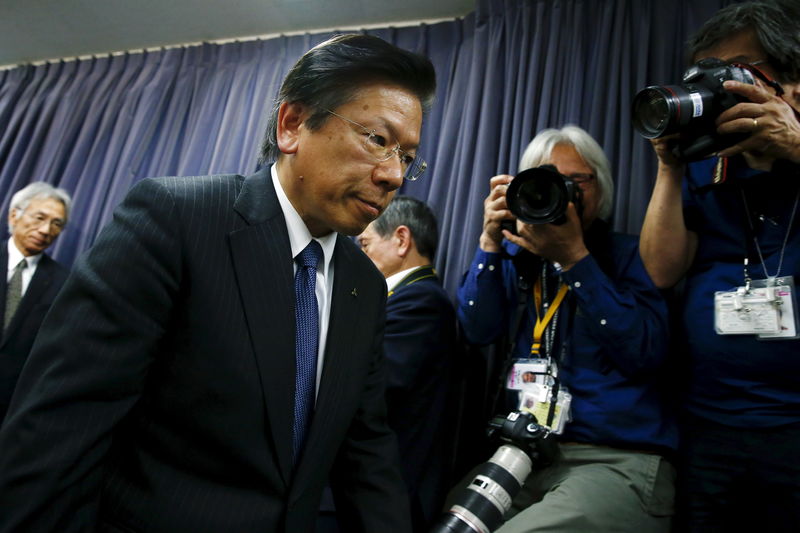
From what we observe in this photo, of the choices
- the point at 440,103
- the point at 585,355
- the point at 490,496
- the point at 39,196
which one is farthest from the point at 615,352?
the point at 39,196

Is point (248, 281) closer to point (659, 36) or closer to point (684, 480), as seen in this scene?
point (684, 480)

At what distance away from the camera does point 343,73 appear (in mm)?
892

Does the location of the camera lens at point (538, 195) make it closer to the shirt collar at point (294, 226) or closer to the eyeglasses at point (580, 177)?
the eyeglasses at point (580, 177)

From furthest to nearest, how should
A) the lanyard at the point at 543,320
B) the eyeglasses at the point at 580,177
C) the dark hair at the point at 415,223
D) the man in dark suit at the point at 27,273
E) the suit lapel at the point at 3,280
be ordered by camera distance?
the suit lapel at the point at 3,280 < the man in dark suit at the point at 27,273 < the dark hair at the point at 415,223 < the eyeglasses at the point at 580,177 < the lanyard at the point at 543,320

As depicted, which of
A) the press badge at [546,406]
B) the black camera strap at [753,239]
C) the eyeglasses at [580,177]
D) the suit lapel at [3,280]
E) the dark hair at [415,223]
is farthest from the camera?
the suit lapel at [3,280]

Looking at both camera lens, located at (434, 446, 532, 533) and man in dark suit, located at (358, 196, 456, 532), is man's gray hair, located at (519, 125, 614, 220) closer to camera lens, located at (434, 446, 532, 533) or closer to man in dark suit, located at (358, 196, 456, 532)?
man in dark suit, located at (358, 196, 456, 532)

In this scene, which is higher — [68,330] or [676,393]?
[676,393]

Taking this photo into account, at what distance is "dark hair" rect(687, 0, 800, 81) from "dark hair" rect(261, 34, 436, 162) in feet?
2.49

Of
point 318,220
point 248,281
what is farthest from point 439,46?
point 248,281

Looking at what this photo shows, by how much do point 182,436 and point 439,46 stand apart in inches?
79.3

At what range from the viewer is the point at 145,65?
2.91m

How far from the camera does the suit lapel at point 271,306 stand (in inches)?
29.9

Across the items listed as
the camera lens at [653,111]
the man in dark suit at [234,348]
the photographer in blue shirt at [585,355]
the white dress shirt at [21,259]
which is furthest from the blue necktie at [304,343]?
the white dress shirt at [21,259]

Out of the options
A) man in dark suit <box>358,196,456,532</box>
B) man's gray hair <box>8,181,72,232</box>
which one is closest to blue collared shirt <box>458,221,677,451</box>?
man in dark suit <box>358,196,456,532</box>
